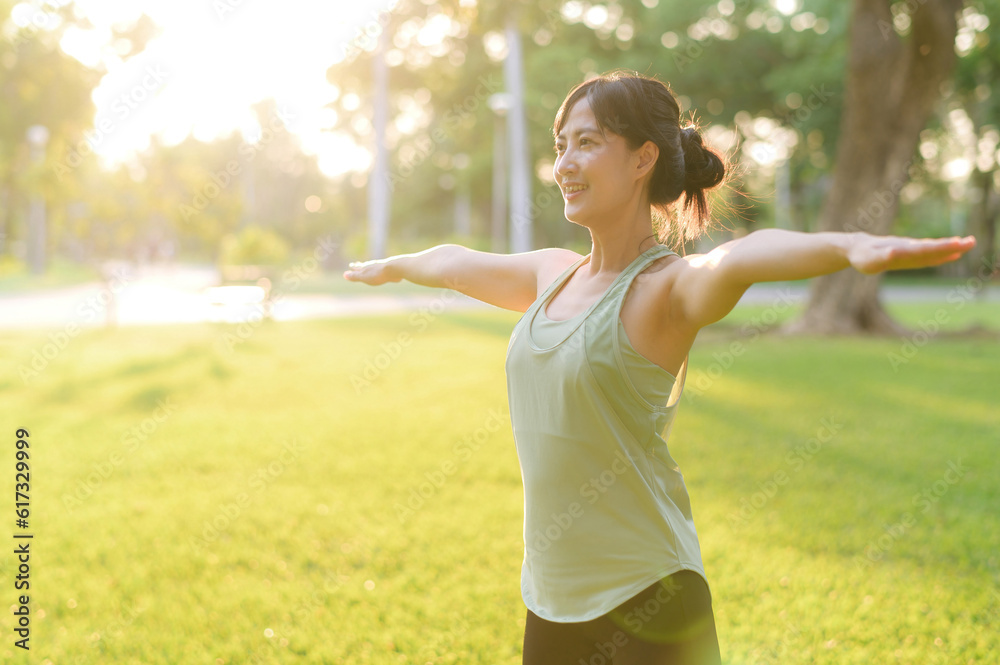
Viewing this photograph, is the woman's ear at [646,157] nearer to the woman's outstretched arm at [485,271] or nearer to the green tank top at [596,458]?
the green tank top at [596,458]

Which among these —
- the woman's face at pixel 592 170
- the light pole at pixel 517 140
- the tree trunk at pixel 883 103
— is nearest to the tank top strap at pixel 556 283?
the woman's face at pixel 592 170

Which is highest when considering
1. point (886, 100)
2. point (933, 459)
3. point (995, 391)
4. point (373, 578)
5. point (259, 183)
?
point (886, 100)

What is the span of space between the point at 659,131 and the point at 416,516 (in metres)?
4.25

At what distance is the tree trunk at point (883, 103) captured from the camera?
13.9 m

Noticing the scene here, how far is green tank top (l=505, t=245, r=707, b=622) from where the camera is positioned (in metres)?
1.76

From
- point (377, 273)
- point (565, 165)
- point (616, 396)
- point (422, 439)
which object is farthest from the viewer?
point (422, 439)

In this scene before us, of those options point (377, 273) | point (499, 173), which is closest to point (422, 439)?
point (377, 273)

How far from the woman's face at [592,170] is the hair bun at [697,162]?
0.50 feet

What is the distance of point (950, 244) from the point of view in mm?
1348

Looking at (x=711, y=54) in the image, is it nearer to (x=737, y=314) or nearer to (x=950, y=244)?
(x=737, y=314)

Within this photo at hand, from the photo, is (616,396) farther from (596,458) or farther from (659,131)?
(659,131)

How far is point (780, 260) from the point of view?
60.0 inches

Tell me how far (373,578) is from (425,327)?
525 inches

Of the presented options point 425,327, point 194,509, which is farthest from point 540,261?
point 425,327
